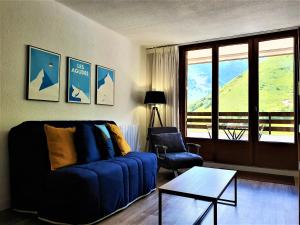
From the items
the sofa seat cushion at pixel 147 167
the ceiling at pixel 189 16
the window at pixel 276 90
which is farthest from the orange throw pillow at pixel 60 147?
the window at pixel 276 90

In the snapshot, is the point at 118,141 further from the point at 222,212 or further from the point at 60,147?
the point at 222,212

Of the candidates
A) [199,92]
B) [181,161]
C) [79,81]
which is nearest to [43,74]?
[79,81]

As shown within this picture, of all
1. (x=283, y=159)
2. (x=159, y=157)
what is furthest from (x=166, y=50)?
(x=283, y=159)

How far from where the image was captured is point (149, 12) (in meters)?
3.27

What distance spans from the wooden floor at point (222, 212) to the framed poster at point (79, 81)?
1.59 meters

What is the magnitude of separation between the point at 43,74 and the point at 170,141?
2.28m

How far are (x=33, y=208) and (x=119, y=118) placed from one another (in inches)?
84.0

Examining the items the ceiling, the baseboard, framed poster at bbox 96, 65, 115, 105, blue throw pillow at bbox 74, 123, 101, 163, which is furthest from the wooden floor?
the ceiling

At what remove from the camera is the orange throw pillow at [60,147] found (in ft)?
7.86

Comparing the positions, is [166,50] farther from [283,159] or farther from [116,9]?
[283,159]

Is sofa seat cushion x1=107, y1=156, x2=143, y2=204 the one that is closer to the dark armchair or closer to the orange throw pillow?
the orange throw pillow

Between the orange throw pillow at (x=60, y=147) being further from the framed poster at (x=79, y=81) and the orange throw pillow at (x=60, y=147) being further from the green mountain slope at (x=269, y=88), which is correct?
the green mountain slope at (x=269, y=88)

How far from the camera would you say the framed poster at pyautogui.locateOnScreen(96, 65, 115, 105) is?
12.3 ft

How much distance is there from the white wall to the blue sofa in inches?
6.6
